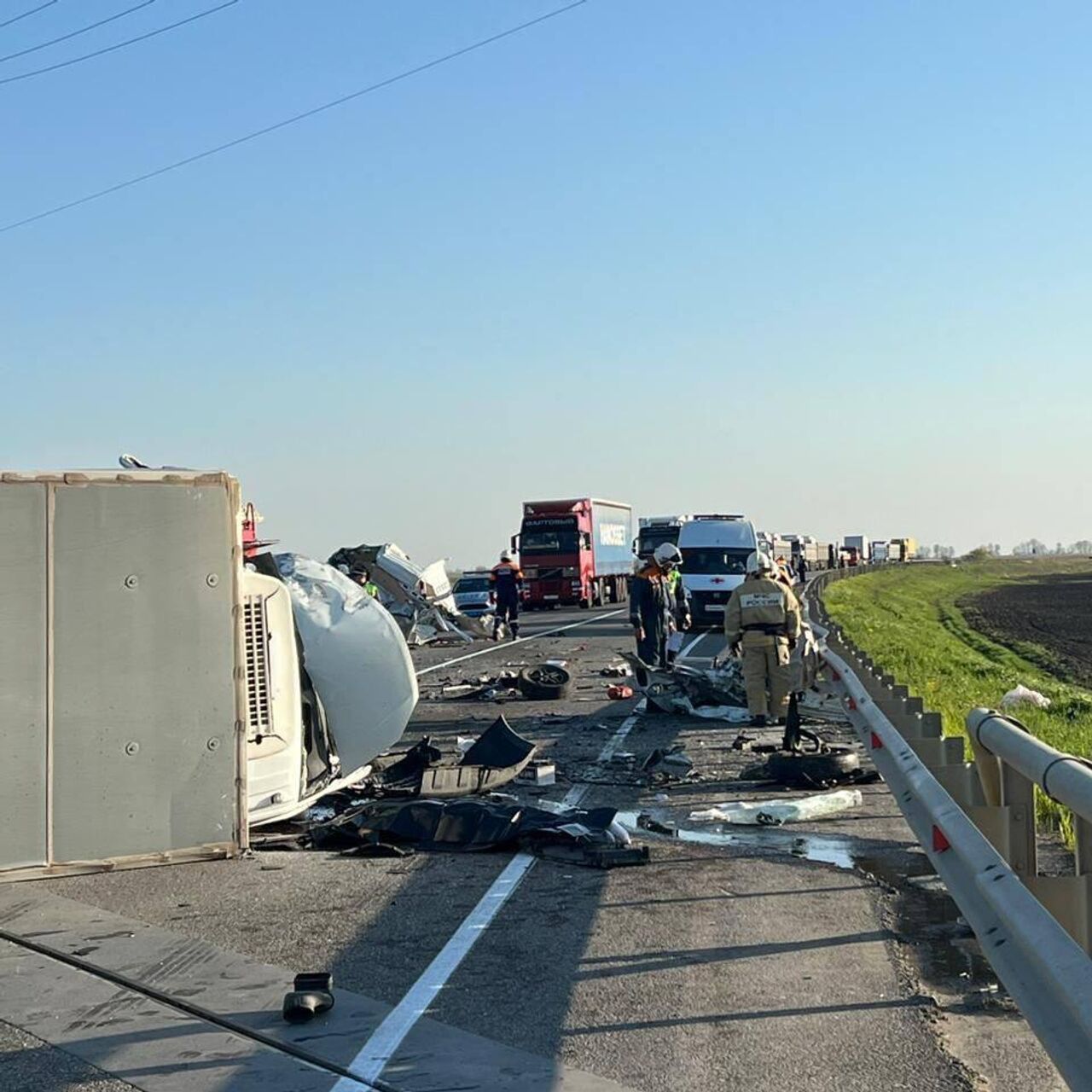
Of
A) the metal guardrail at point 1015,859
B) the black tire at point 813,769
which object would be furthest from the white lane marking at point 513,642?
the metal guardrail at point 1015,859

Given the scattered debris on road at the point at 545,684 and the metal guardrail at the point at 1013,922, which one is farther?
the scattered debris on road at the point at 545,684

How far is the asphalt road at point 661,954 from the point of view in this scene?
527 cm

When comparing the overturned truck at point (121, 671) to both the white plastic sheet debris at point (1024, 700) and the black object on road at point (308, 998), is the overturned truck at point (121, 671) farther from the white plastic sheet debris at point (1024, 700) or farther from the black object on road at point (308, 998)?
the white plastic sheet debris at point (1024, 700)

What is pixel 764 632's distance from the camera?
1509 cm

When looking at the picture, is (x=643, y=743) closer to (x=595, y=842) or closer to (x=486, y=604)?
(x=595, y=842)

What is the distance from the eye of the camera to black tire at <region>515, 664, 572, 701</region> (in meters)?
19.4

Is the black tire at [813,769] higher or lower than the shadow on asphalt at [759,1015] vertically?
higher

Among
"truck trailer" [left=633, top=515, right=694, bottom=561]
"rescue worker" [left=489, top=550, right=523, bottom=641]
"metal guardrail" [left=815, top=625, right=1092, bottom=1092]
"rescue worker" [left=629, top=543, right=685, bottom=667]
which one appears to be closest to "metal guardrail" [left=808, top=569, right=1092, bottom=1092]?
"metal guardrail" [left=815, top=625, right=1092, bottom=1092]

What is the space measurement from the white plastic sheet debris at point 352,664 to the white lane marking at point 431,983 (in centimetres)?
199

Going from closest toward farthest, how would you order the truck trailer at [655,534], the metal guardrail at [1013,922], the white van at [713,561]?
1. the metal guardrail at [1013,922]
2. the white van at [713,561]
3. the truck trailer at [655,534]

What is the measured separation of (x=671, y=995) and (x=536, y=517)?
165 feet

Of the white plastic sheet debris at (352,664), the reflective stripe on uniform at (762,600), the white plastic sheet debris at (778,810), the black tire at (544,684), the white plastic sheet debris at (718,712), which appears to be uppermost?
the reflective stripe on uniform at (762,600)

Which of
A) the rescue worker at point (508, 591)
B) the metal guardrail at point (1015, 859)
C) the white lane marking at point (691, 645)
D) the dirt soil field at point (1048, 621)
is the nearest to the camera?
the metal guardrail at point (1015, 859)

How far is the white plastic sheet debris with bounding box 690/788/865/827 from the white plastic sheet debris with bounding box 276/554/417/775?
217 cm
